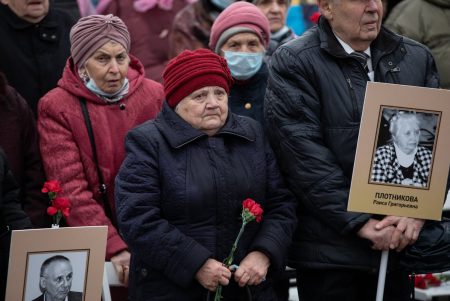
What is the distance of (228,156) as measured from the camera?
4844 mm

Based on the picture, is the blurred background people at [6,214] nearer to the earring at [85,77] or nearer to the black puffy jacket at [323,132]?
the earring at [85,77]

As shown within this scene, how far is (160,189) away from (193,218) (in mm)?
206

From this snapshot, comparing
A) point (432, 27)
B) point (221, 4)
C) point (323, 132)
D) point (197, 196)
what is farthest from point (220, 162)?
point (432, 27)

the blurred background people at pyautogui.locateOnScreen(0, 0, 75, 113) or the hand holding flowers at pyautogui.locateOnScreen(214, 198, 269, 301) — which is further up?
the blurred background people at pyautogui.locateOnScreen(0, 0, 75, 113)

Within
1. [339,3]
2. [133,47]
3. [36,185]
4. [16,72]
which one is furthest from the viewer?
[133,47]

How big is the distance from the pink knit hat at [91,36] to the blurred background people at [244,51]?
2.41 feet

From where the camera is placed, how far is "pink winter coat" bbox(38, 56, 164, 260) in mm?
5434

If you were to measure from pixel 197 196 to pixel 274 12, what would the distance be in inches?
106

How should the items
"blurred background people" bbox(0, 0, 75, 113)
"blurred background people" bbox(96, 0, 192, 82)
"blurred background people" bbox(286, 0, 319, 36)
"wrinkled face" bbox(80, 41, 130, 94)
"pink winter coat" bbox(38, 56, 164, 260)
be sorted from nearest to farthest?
"pink winter coat" bbox(38, 56, 164, 260) < "wrinkled face" bbox(80, 41, 130, 94) < "blurred background people" bbox(0, 0, 75, 113) < "blurred background people" bbox(96, 0, 192, 82) < "blurred background people" bbox(286, 0, 319, 36)

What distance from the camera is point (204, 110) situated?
4.86 m

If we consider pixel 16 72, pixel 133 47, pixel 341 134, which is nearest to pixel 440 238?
pixel 341 134

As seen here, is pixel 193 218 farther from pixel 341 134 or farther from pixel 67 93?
pixel 67 93

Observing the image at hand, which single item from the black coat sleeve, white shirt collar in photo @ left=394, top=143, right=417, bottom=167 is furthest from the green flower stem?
white shirt collar in photo @ left=394, top=143, right=417, bottom=167

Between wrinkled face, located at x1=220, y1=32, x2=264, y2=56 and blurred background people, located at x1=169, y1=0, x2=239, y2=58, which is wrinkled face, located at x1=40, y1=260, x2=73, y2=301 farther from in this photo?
blurred background people, located at x1=169, y1=0, x2=239, y2=58
